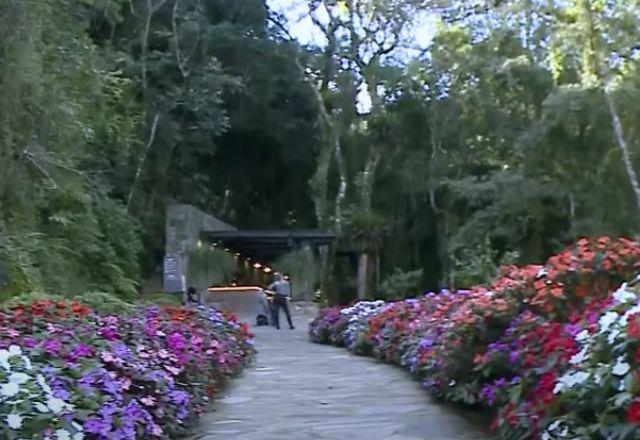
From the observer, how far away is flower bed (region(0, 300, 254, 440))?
261cm

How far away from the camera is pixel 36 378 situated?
108 inches

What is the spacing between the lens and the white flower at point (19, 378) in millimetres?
2588

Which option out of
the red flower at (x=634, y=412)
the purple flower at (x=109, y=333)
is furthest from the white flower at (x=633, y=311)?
the purple flower at (x=109, y=333)

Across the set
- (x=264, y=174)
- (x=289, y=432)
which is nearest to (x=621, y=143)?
(x=264, y=174)

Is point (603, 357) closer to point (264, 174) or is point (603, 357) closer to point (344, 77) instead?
point (344, 77)

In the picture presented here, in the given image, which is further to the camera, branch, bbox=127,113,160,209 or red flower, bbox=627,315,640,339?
branch, bbox=127,113,160,209

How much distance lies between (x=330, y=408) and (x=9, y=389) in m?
2.97

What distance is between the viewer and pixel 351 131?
2394cm

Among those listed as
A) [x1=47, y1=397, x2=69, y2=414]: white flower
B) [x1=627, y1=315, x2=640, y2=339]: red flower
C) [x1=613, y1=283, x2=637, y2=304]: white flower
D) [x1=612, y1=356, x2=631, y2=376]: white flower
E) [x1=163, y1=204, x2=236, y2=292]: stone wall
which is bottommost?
[x1=47, y1=397, x2=69, y2=414]: white flower

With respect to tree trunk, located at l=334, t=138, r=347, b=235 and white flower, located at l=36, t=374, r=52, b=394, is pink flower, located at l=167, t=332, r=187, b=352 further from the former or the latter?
tree trunk, located at l=334, t=138, r=347, b=235

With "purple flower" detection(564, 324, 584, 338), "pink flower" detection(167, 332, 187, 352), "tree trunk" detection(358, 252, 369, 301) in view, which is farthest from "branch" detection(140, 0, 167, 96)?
"purple flower" detection(564, 324, 584, 338)

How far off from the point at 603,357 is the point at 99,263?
42.9ft

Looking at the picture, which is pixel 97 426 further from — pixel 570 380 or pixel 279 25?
pixel 279 25

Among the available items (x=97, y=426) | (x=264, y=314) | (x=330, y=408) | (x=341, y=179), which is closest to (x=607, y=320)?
(x=97, y=426)
